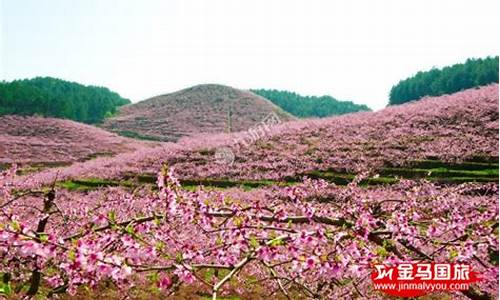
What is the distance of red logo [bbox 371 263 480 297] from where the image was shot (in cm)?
450

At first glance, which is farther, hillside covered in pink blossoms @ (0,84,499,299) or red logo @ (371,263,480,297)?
red logo @ (371,263,480,297)

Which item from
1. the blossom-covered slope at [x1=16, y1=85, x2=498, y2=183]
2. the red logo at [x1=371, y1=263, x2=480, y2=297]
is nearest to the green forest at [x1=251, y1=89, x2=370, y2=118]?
the blossom-covered slope at [x1=16, y1=85, x2=498, y2=183]

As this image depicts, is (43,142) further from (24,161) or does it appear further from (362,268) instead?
(362,268)

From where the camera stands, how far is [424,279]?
4676 millimetres

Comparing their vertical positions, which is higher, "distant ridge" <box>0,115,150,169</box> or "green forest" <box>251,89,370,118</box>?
"green forest" <box>251,89,370,118</box>

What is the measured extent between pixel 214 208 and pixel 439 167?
111 feet

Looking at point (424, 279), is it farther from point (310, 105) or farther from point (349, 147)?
point (310, 105)

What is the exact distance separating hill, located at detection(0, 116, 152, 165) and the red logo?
62.1 m

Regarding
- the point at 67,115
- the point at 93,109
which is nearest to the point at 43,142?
the point at 67,115

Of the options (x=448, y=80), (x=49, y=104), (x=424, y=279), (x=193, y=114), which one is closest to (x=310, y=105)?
(x=193, y=114)

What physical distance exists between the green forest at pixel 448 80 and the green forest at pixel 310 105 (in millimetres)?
36110

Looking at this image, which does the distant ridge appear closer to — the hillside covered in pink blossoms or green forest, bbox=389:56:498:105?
the hillside covered in pink blossoms

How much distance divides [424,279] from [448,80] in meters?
105

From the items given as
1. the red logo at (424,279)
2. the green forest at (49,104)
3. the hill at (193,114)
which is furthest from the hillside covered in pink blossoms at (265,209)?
the hill at (193,114)
